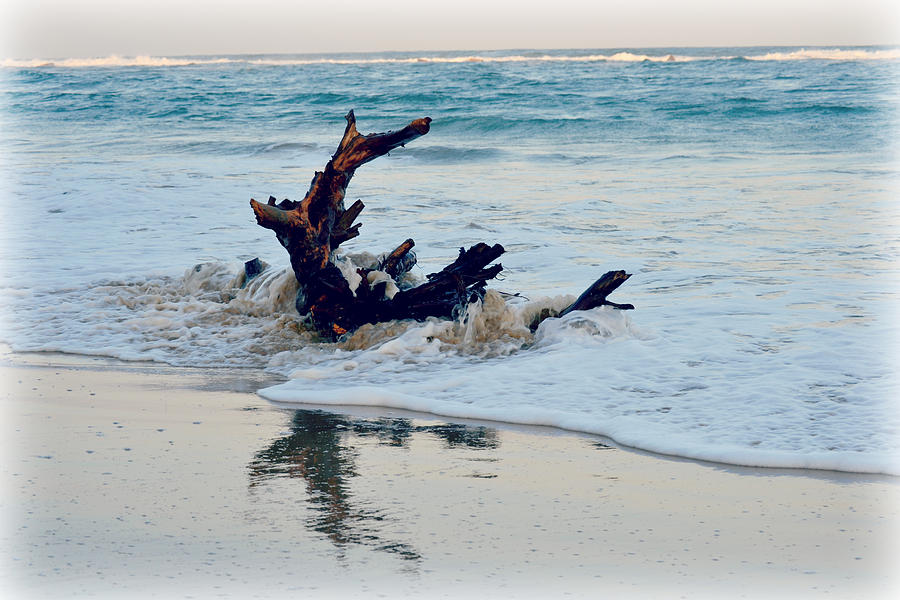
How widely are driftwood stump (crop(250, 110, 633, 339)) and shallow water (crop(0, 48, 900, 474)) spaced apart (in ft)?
0.48

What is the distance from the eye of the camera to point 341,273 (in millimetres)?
6113

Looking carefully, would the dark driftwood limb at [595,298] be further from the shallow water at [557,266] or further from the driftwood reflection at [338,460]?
the driftwood reflection at [338,460]

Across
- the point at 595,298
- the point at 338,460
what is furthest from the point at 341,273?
the point at 338,460

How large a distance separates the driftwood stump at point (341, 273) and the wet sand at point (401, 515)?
5.10 ft

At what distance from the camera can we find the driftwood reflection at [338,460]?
307 centimetres

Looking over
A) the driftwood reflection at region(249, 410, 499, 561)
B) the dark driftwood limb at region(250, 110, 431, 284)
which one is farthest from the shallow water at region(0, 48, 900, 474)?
the dark driftwood limb at region(250, 110, 431, 284)

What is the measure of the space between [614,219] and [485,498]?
302 inches

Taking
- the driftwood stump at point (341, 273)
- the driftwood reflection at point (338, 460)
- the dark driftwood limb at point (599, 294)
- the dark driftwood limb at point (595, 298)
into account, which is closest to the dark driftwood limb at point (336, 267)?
the driftwood stump at point (341, 273)

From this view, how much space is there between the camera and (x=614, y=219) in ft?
35.1

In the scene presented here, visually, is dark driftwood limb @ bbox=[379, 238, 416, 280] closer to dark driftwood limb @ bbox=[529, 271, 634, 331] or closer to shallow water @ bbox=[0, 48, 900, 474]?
shallow water @ bbox=[0, 48, 900, 474]

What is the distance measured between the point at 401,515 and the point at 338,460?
2.19 feet

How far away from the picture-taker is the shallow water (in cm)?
474

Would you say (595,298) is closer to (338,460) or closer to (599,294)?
(599,294)

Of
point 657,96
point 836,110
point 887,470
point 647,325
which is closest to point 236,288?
point 647,325
